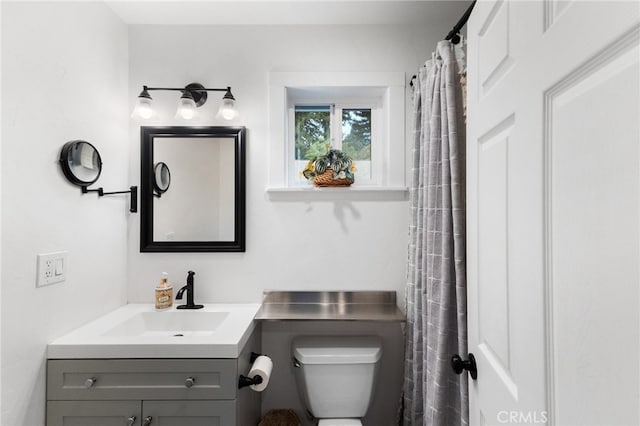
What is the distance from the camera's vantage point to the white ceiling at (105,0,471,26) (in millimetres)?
1548

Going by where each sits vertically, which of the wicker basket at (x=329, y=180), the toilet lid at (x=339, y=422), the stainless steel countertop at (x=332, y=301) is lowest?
the toilet lid at (x=339, y=422)

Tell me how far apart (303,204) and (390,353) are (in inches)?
36.6

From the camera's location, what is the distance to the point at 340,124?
1818mm

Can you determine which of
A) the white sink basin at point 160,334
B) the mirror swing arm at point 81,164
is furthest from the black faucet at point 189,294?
the mirror swing arm at point 81,164

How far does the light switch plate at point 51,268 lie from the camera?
1145 millimetres

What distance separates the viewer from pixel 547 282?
1.86 feet

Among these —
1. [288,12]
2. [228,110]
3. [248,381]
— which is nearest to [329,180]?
[228,110]

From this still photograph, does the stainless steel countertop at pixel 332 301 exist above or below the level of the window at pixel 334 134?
below

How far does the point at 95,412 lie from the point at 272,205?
1116mm

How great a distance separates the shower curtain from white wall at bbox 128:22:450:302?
34 cm

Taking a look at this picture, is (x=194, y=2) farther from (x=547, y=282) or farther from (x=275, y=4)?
(x=547, y=282)

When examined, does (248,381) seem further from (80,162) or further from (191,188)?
(80,162)

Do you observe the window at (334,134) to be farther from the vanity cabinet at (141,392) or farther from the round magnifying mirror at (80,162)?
the vanity cabinet at (141,392)

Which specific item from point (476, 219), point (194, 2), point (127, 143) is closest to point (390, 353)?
point (476, 219)
